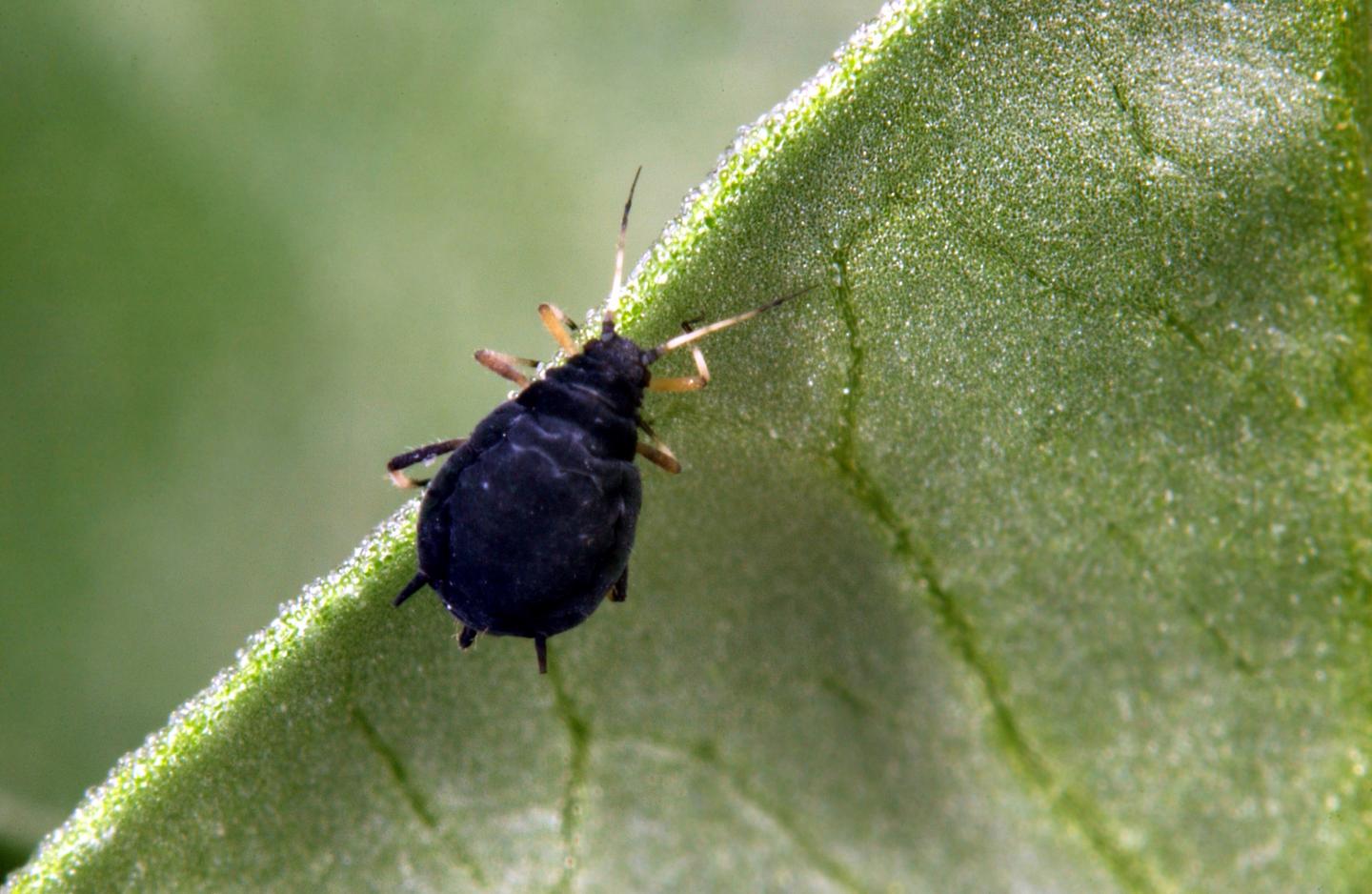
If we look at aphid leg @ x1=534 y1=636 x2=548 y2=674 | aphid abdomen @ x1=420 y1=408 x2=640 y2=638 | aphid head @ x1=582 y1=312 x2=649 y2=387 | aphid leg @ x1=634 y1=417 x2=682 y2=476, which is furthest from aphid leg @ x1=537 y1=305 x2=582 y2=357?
aphid leg @ x1=534 y1=636 x2=548 y2=674

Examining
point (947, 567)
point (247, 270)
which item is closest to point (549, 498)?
point (947, 567)

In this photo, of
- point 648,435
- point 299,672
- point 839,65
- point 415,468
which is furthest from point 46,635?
point 839,65

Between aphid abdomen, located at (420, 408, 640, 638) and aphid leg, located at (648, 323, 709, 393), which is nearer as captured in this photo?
aphid leg, located at (648, 323, 709, 393)

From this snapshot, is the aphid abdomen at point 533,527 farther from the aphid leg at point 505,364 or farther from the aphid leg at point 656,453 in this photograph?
the aphid leg at point 505,364

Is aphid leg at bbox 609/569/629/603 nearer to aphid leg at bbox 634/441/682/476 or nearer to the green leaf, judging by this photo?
the green leaf

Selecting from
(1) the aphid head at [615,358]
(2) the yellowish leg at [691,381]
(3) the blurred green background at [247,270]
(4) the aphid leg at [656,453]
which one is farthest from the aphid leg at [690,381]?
(3) the blurred green background at [247,270]
